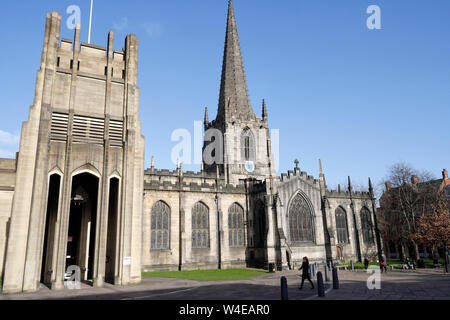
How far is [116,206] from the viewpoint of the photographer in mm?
21969

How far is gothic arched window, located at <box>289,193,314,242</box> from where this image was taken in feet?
118

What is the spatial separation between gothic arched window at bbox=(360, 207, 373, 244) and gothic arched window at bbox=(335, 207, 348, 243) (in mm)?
2942

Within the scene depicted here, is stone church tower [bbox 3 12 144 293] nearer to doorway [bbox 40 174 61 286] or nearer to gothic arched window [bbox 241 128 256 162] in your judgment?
doorway [bbox 40 174 61 286]

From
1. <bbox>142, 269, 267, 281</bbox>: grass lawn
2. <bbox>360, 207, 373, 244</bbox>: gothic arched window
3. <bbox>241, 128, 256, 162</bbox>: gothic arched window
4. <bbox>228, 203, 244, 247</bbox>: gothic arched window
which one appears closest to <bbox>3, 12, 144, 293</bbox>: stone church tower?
<bbox>142, 269, 267, 281</bbox>: grass lawn

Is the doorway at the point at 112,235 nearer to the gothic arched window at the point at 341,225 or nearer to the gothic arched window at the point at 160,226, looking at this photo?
the gothic arched window at the point at 160,226

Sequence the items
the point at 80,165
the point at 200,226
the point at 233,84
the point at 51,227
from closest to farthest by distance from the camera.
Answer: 1. the point at 80,165
2. the point at 51,227
3. the point at 200,226
4. the point at 233,84

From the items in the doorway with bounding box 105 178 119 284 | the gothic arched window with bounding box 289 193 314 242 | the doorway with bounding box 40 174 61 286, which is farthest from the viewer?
the gothic arched window with bounding box 289 193 314 242

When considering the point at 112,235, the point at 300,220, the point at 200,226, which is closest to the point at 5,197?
the point at 112,235

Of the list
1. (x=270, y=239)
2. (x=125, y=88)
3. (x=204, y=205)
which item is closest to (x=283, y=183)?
(x=270, y=239)

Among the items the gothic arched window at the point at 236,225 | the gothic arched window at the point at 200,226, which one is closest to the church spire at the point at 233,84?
the gothic arched window at the point at 236,225

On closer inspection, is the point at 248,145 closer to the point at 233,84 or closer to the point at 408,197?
the point at 233,84

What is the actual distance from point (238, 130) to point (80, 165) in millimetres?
36277

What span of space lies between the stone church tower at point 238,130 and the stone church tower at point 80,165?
2943 cm
